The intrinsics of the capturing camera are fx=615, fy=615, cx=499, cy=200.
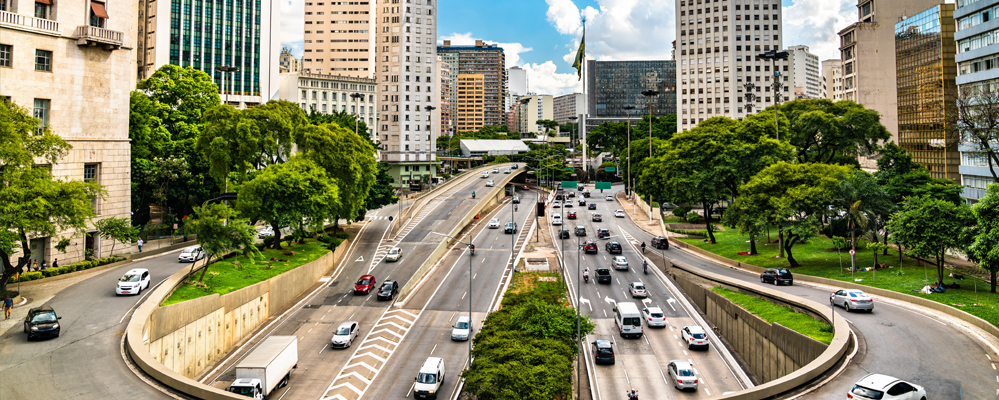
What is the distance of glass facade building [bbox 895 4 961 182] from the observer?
76812 millimetres

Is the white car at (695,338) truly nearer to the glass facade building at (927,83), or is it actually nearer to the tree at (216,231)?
the tree at (216,231)

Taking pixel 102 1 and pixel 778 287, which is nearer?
pixel 778 287

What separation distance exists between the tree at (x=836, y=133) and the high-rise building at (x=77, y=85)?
69.4 meters

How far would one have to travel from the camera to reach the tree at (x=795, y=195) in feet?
168

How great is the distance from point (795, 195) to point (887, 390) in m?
31.3

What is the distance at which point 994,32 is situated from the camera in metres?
51.0

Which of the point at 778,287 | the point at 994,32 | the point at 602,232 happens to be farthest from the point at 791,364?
the point at 602,232

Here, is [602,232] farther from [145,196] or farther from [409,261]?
[145,196]

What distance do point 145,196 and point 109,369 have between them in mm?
41615

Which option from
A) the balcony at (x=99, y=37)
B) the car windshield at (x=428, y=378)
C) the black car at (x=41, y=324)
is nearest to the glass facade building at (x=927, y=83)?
the car windshield at (x=428, y=378)

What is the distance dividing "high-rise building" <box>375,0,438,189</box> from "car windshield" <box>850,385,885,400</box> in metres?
118

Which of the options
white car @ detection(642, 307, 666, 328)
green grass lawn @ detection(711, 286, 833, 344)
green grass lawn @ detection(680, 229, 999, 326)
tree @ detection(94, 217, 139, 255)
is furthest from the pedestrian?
green grass lawn @ detection(680, 229, 999, 326)

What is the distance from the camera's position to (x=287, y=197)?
5459 centimetres

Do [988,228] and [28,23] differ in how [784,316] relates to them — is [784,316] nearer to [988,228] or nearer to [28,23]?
[988,228]
